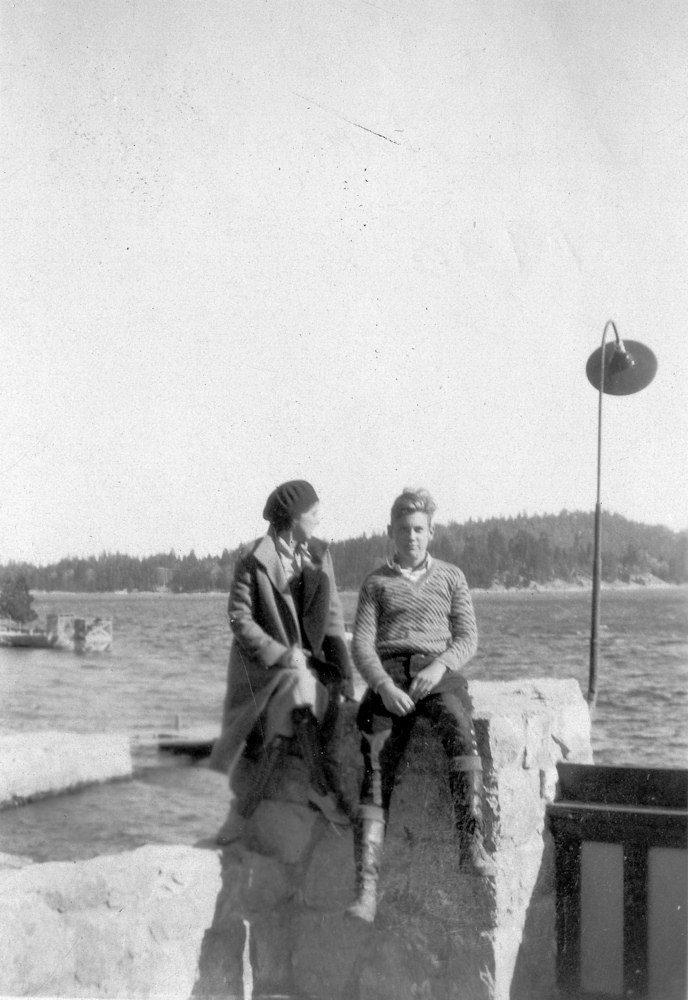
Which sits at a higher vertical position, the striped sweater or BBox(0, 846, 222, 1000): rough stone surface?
the striped sweater

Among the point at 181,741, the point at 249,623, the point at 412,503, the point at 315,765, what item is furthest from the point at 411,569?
the point at 181,741

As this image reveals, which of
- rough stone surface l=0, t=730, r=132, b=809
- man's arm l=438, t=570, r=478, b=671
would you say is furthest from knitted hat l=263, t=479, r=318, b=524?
rough stone surface l=0, t=730, r=132, b=809

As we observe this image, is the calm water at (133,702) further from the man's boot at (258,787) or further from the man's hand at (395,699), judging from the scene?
the man's hand at (395,699)

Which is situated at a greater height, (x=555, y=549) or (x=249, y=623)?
(x=555, y=549)

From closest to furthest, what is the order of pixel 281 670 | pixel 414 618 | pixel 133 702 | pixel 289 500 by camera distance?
pixel 414 618
pixel 281 670
pixel 289 500
pixel 133 702

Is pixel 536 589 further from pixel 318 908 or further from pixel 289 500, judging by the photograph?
pixel 318 908

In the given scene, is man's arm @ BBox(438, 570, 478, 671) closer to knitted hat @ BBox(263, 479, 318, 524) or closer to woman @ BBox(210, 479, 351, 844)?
woman @ BBox(210, 479, 351, 844)
